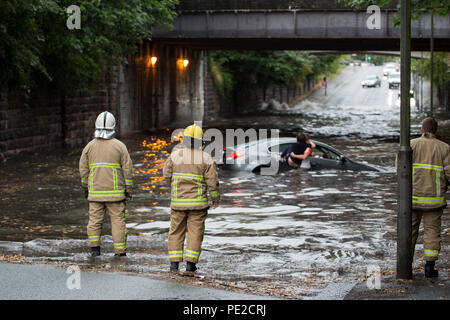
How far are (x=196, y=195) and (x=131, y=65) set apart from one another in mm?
30839

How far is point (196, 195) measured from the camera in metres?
8.96

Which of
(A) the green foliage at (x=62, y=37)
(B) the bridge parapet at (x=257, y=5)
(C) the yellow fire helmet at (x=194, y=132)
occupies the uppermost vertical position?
(B) the bridge parapet at (x=257, y=5)

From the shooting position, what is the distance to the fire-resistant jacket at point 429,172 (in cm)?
900

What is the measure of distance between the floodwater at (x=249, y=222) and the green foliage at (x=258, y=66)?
3136cm

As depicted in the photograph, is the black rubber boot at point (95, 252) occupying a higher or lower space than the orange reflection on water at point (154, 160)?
lower

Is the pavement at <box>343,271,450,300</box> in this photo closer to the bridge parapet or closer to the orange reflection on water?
the orange reflection on water

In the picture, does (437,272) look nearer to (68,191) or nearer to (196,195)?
(196,195)

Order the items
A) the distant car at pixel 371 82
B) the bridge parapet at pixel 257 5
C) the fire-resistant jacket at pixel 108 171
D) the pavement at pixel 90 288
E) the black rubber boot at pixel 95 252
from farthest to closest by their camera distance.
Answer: the distant car at pixel 371 82
the bridge parapet at pixel 257 5
the black rubber boot at pixel 95 252
the fire-resistant jacket at pixel 108 171
the pavement at pixel 90 288

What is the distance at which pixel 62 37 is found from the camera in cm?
2497

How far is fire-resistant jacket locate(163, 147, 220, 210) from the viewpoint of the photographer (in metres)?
8.95

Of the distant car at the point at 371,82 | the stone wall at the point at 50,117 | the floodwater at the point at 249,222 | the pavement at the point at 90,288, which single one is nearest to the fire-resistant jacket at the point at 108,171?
the floodwater at the point at 249,222

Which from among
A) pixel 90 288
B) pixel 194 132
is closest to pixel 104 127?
pixel 194 132

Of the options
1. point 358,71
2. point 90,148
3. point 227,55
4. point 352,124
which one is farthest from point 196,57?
point 358,71

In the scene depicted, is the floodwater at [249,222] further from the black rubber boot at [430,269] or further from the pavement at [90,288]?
the pavement at [90,288]
